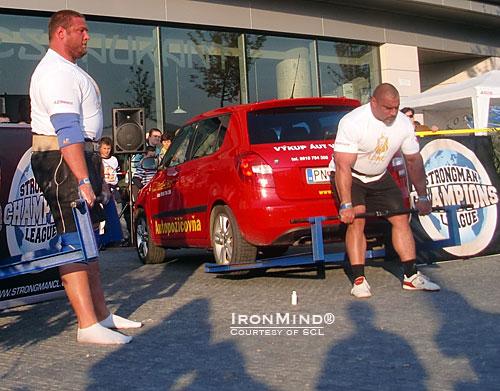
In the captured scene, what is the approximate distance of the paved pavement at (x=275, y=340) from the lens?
372 cm

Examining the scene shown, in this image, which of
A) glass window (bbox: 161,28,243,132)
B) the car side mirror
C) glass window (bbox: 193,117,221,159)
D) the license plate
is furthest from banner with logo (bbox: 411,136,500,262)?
glass window (bbox: 161,28,243,132)

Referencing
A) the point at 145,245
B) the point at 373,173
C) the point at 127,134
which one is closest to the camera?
the point at 373,173

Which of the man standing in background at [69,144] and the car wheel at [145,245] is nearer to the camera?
the man standing in background at [69,144]

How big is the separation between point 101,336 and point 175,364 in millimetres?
780

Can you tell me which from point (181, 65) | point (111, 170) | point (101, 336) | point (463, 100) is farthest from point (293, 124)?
point (463, 100)

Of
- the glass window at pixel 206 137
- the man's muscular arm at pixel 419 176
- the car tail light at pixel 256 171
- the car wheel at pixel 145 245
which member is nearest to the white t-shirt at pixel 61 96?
the car tail light at pixel 256 171

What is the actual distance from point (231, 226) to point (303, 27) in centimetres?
1151

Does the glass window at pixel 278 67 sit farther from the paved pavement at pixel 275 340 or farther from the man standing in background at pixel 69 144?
the man standing in background at pixel 69 144

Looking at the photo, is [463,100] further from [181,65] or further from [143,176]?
[143,176]

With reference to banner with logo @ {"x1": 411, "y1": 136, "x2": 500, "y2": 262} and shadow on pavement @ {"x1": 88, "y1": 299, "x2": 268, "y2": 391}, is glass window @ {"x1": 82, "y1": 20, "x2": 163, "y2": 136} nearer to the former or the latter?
banner with logo @ {"x1": 411, "y1": 136, "x2": 500, "y2": 262}

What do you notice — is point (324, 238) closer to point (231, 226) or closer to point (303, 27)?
point (231, 226)

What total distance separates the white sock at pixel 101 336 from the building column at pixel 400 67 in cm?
1543

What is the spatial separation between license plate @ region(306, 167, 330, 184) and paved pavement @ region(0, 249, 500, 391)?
97 centimetres

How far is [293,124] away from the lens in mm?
7004
